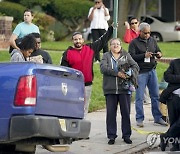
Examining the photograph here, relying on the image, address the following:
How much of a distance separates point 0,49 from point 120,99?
1069cm

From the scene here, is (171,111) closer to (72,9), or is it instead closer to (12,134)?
(12,134)

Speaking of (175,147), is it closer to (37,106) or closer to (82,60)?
(82,60)

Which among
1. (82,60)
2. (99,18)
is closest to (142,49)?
(82,60)

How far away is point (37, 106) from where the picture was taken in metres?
8.40

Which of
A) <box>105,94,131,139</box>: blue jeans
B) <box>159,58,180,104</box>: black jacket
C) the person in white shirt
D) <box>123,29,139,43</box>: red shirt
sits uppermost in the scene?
the person in white shirt

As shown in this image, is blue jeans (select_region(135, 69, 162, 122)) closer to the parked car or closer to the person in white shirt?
the person in white shirt

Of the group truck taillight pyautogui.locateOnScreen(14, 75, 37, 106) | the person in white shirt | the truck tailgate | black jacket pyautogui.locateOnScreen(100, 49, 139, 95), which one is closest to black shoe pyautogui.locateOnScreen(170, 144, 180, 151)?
black jacket pyautogui.locateOnScreen(100, 49, 139, 95)

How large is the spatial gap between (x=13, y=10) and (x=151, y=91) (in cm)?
1666

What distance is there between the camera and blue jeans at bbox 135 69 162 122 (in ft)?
41.4

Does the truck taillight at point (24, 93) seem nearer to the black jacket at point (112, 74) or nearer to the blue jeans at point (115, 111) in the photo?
the black jacket at point (112, 74)

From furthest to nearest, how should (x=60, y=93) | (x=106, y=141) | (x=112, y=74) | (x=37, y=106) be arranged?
1. (x=106, y=141)
2. (x=112, y=74)
3. (x=60, y=93)
4. (x=37, y=106)

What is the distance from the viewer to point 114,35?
12.2 metres

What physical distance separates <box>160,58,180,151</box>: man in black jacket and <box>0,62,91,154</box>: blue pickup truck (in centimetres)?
192

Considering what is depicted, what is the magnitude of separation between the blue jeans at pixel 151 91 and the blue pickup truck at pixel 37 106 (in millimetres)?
3701
